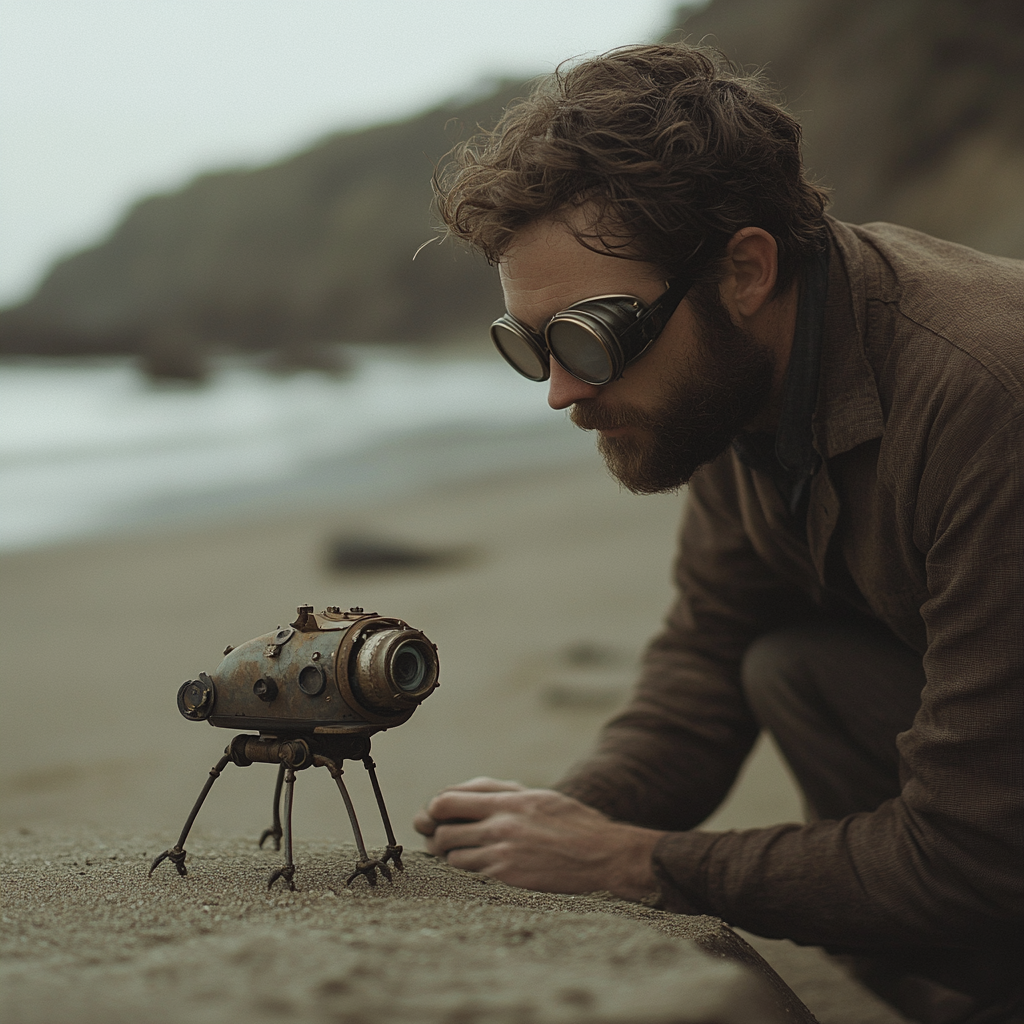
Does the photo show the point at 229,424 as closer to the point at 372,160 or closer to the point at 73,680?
the point at 73,680

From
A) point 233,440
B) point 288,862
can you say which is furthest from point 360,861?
point 233,440

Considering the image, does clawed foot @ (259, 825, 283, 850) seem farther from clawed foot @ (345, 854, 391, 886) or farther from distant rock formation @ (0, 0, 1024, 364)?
distant rock formation @ (0, 0, 1024, 364)

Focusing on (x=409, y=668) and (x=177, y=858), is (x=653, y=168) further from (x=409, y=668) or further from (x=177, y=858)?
(x=177, y=858)

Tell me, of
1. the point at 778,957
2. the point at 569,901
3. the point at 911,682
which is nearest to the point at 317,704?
the point at 569,901

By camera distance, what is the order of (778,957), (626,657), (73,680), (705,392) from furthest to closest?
(73,680)
(626,657)
(778,957)
(705,392)

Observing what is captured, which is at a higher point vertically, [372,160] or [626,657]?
[372,160]

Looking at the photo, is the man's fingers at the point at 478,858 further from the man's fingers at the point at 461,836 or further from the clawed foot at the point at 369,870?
the clawed foot at the point at 369,870

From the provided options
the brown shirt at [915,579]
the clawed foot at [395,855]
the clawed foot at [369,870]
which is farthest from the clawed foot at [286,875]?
the brown shirt at [915,579]
